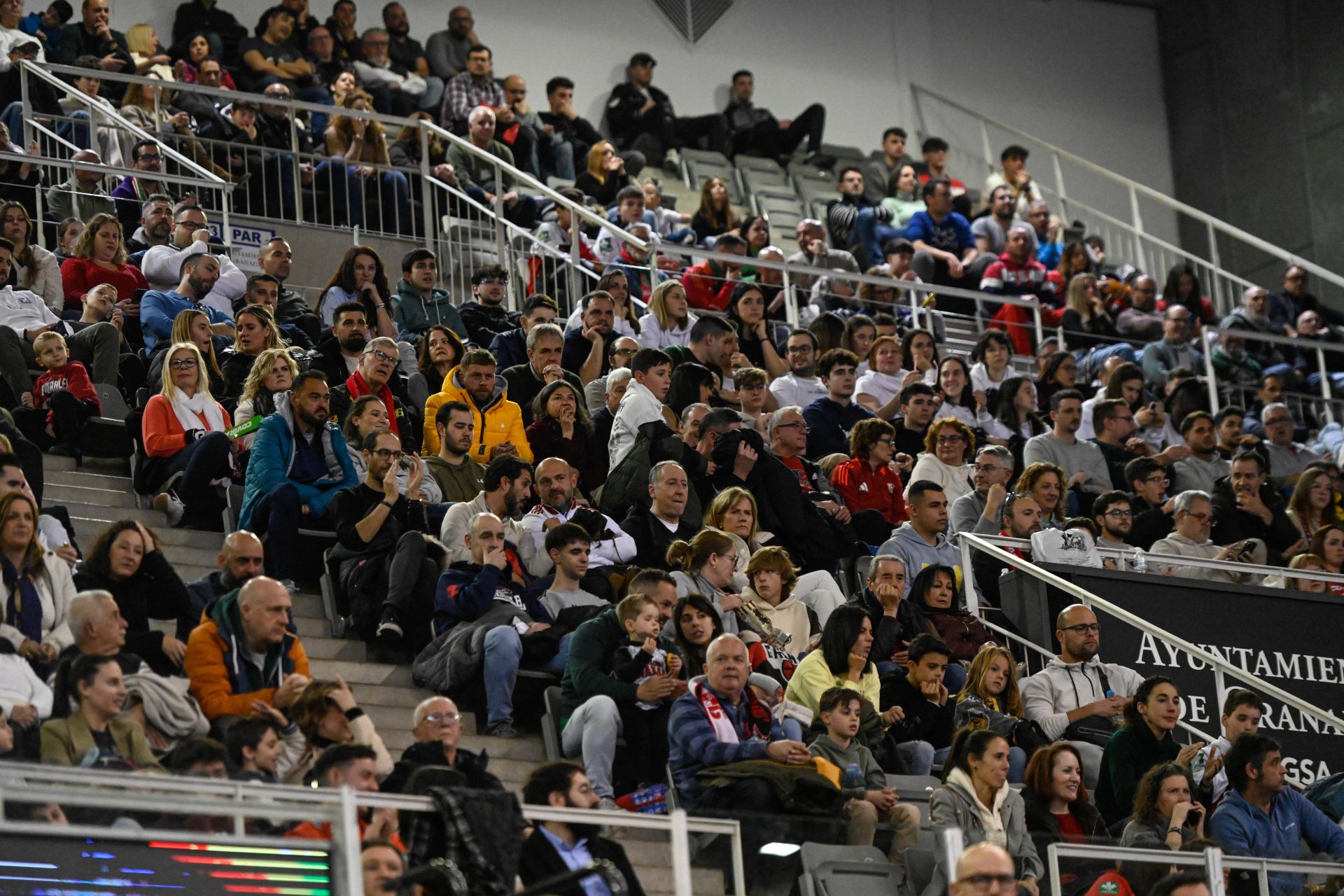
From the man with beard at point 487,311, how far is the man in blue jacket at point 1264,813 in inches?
193

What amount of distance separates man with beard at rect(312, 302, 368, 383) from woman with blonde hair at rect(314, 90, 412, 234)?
319 cm

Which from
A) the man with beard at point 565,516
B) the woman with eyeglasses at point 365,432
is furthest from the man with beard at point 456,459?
the man with beard at point 565,516

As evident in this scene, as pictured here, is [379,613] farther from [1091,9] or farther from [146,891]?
[1091,9]

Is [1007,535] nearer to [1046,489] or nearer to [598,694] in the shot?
[1046,489]

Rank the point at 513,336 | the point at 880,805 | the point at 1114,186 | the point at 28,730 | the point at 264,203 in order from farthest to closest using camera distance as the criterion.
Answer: the point at 1114,186 → the point at 264,203 → the point at 513,336 → the point at 880,805 → the point at 28,730

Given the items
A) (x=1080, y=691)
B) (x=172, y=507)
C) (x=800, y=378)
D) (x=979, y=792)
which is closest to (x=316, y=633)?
(x=172, y=507)

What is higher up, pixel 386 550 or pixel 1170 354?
pixel 1170 354

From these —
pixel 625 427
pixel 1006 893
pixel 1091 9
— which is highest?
pixel 1091 9

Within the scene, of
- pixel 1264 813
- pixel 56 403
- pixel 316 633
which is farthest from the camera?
pixel 56 403

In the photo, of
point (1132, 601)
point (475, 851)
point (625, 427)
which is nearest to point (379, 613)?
point (625, 427)

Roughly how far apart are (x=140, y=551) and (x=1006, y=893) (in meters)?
3.19

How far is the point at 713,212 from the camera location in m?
16.2

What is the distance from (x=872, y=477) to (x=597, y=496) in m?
1.49

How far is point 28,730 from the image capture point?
6.46 meters
